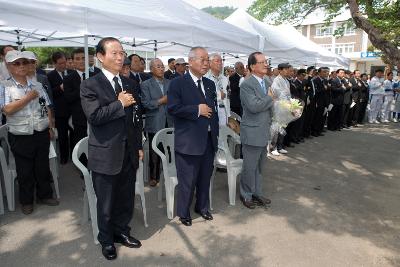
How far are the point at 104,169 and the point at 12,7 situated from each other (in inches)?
78.4

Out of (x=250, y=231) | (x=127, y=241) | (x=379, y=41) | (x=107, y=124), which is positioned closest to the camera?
(x=107, y=124)

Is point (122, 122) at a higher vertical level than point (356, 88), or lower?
lower

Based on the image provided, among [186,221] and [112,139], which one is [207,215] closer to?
[186,221]

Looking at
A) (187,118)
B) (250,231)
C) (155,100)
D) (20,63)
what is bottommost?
(250,231)

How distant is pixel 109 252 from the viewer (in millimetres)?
3186

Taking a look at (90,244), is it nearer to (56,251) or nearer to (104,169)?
(56,251)

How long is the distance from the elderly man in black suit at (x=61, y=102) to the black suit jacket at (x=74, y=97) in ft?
0.66

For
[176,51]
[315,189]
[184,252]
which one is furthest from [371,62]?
[184,252]

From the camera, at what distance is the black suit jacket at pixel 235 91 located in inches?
320

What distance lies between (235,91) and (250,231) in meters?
4.82

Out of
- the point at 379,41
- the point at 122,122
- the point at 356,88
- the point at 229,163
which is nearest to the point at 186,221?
the point at 229,163

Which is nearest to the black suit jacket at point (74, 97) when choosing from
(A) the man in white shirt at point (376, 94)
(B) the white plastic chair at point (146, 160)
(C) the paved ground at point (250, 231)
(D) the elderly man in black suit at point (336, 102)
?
Result: (C) the paved ground at point (250, 231)

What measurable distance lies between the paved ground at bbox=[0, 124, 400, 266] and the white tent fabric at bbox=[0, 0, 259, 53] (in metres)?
2.20

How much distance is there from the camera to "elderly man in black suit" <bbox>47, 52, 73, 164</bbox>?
574 cm
